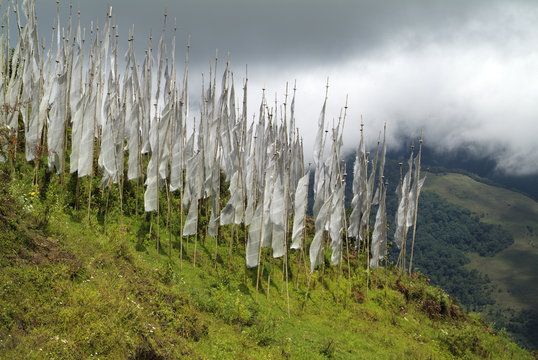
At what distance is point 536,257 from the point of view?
17938 cm

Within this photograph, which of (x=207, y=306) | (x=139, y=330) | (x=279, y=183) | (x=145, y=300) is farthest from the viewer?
(x=279, y=183)

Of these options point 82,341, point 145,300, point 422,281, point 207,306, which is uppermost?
point 82,341

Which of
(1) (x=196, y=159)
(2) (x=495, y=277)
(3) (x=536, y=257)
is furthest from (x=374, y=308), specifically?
(3) (x=536, y=257)

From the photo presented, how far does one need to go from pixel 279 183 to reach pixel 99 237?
7.55 m

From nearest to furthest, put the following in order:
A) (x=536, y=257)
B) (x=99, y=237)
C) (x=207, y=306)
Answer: (x=207, y=306) < (x=99, y=237) < (x=536, y=257)

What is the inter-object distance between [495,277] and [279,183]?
630 ft

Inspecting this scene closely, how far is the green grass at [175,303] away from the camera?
7.62 meters

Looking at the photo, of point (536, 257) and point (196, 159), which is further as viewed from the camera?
point (536, 257)

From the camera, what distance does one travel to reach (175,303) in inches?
426

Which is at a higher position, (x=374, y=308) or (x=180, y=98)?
(x=180, y=98)

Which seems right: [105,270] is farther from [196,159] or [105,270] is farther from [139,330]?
[196,159]

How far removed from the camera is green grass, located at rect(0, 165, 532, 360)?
7621mm

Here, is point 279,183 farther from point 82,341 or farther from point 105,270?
point 82,341

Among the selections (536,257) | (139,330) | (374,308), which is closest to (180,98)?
(139,330)
